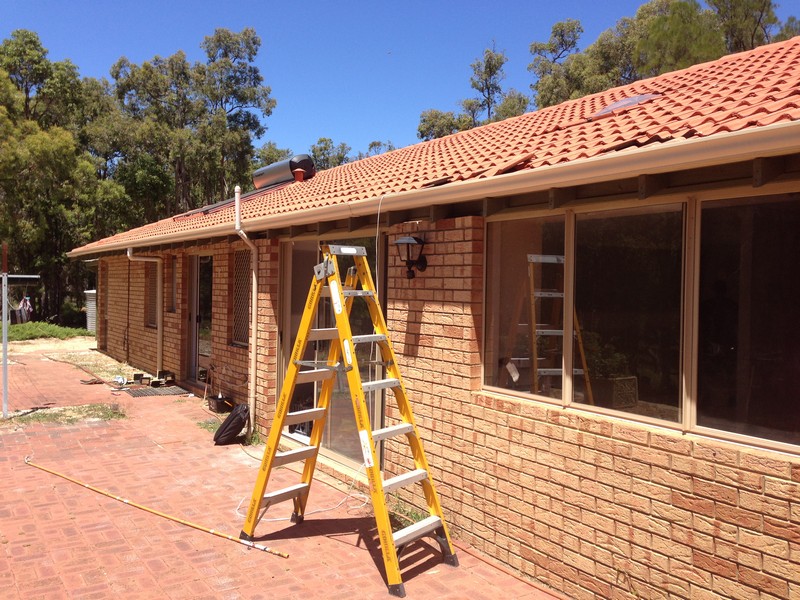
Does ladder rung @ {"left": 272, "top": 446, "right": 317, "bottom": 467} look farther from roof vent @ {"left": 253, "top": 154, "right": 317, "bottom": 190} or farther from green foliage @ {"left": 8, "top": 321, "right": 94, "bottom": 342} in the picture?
green foliage @ {"left": 8, "top": 321, "right": 94, "bottom": 342}

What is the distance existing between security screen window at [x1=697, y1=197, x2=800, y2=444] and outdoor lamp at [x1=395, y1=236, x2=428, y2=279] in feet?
7.51

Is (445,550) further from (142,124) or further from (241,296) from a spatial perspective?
(142,124)

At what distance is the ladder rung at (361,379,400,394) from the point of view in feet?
14.3

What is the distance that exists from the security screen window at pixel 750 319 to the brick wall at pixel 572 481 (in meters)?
0.19

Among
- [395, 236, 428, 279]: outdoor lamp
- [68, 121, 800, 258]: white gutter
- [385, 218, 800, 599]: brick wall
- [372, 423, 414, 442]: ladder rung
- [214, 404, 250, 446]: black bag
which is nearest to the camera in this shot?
[68, 121, 800, 258]: white gutter

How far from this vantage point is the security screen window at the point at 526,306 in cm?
426

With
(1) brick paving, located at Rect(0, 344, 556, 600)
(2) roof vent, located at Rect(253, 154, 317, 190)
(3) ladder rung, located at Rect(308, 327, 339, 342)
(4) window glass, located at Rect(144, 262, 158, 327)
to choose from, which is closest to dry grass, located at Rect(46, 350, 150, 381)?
(4) window glass, located at Rect(144, 262, 158, 327)

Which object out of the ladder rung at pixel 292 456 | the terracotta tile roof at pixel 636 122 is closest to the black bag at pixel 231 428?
the terracotta tile roof at pixel 636 122

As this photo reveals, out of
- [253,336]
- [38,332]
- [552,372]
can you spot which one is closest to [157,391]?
[253,336]

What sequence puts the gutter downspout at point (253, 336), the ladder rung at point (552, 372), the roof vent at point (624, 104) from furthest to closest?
the gutter downspout at point (253, 336)
the roof vent at point (624, 104)
the ladder rung at point (552, 372)

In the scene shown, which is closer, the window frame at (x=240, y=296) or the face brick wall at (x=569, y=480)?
the face brick wall at (x=569, y=480)

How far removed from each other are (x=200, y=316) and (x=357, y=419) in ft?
24.8

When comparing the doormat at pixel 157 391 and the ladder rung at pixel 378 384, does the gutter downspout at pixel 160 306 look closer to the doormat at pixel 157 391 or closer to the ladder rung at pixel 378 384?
the doormat at pixel 157 391

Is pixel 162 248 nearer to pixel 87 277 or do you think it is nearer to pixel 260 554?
pixel 260 554
